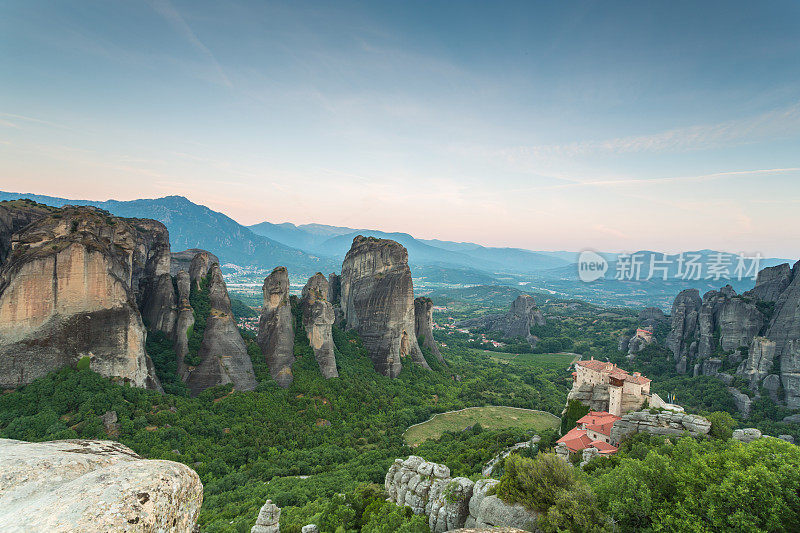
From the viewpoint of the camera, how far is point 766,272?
61.7 meters

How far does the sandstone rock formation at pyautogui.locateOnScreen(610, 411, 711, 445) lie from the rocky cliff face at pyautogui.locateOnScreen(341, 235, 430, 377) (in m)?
32.0

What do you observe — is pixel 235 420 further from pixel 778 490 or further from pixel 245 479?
pixel 778 490

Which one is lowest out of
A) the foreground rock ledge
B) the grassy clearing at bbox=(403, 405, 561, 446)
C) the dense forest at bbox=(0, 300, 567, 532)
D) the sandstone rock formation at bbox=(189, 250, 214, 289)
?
the grassy clearing at bbox=(403, 405, 561, 446)

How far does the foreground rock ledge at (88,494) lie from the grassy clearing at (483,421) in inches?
1437

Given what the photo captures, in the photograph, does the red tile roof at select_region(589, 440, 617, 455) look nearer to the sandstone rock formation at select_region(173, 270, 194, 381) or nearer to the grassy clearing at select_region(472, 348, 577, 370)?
the sandstone rock formation at select_region(173, 270, 194, 381)

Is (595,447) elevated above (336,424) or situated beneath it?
elevated above

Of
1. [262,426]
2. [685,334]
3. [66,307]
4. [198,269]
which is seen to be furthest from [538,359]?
[66,307]

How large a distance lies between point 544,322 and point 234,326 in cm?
9906

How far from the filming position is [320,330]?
Answer: 45469 millimetres

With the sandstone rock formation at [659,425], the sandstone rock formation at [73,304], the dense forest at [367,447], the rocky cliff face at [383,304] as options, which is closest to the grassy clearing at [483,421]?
the dense forest at [367,447]

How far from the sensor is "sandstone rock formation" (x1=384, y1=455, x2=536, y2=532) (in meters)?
15.2

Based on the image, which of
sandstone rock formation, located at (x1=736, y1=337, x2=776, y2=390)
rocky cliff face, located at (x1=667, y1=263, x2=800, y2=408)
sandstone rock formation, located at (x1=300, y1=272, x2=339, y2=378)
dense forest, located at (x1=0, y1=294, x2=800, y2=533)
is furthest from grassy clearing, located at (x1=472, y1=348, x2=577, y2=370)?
sandstone rock formation, located at (x1=300, y1=272, x2=339, y2=378)

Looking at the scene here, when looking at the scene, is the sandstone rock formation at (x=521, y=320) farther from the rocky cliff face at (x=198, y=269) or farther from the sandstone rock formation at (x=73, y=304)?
the sandstone rock formation at (x=73, y=304)

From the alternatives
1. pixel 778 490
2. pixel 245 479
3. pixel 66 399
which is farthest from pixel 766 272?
pixel 66 399
